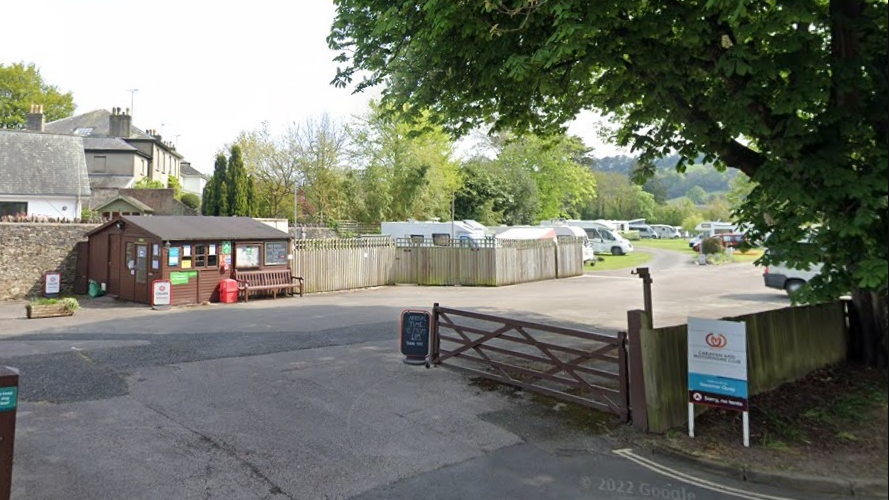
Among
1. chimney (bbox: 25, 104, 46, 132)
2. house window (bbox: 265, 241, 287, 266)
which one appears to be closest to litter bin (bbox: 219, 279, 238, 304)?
house window (bbox: 265, 241, 287, 266)

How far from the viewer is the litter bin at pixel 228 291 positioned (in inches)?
730

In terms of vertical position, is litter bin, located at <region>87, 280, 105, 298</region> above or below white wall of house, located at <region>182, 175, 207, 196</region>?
below

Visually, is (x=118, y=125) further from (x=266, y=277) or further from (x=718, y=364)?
(x=718, y=364)

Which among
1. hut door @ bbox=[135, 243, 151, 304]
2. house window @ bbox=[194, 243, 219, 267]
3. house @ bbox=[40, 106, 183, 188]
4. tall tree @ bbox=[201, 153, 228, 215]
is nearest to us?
hut door @ bbox=[135, 243, 151, 304]

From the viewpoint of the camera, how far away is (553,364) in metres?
8.12

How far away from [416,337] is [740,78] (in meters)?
6.47

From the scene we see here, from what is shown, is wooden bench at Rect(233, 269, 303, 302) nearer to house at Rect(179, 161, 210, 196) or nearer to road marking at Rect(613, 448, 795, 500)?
road marking at Rect(613, 448, 795, 500)

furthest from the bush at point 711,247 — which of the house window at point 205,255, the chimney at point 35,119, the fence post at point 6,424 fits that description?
the chimney at point 35,119

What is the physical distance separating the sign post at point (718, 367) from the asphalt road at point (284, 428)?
979 millimetres

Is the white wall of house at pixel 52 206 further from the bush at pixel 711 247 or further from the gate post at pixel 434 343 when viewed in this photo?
the bush at pixel 711 247

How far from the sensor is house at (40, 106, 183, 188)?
44.0m

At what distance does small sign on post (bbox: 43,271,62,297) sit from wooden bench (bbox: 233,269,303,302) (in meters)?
6.22

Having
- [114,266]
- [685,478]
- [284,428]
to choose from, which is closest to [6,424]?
[284,428]

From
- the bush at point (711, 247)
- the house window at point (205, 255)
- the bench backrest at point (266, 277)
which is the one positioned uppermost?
the bush at point (711, 247)
